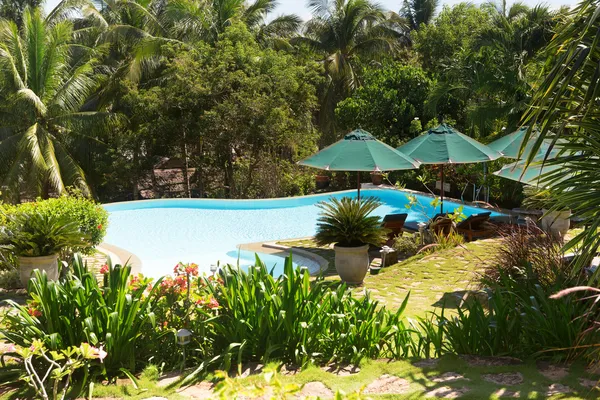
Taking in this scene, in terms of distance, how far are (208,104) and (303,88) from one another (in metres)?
3.55

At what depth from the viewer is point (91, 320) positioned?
466 centimetres

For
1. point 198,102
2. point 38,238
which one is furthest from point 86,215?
point 198,102

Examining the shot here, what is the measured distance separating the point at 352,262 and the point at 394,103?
13972mm

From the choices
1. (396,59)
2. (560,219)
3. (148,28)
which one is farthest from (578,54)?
(396,59)

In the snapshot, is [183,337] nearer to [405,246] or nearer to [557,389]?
[557,389]

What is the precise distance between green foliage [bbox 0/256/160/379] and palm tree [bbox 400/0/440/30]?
1455 inches

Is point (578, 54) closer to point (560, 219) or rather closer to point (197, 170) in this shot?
point (560, 219)

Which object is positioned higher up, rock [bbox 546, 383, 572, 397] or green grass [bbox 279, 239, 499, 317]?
rock [bbox 546, 383, 572, 397]

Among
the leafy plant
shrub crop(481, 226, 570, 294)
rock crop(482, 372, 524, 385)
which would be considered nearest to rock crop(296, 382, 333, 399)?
rock crop(482, 372, 524, 385)

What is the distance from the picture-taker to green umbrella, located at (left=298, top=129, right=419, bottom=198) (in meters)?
12.4

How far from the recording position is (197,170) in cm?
2381

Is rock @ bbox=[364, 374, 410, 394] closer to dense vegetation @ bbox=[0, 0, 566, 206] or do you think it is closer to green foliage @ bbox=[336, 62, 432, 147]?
dense vegetation @ bbox=[0, 0, 566, 206]

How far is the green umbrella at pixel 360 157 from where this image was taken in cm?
1235

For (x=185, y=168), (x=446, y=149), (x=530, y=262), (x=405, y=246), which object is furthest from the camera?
(x=185, y=168)
